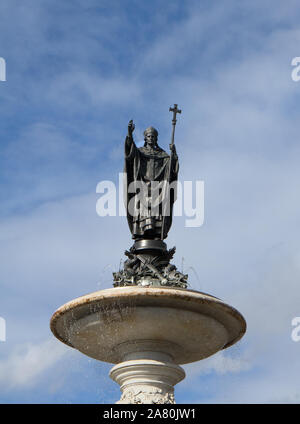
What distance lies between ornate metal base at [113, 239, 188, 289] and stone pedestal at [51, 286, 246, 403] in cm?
75

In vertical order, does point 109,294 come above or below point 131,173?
below

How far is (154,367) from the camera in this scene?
14.1 metres

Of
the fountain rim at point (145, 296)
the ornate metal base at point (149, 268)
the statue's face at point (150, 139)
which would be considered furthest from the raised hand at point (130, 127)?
the fountain rim at point (145, 296)

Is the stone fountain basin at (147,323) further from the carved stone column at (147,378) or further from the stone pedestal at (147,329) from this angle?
the carved stone column at (147,378)

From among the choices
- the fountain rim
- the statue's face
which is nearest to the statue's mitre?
the statue's face

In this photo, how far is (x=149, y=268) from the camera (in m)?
14.9

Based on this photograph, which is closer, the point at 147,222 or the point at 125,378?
the point at 125,378

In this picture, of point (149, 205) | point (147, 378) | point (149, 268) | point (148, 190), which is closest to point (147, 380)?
point (147, 378)

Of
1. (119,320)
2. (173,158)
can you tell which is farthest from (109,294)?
(173,158)

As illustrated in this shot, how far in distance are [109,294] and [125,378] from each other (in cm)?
175
